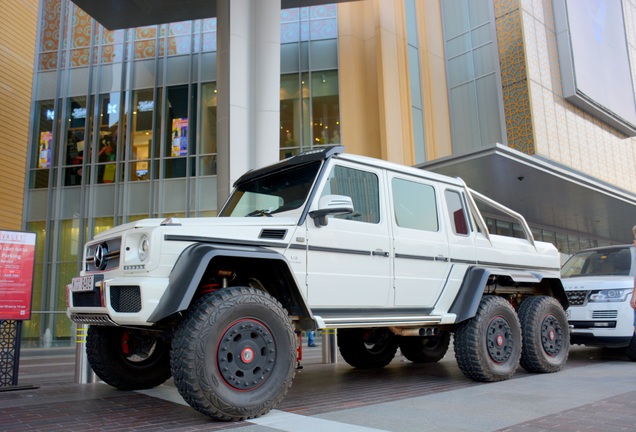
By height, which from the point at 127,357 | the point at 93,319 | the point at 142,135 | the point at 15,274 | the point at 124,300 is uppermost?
the point at 142,135

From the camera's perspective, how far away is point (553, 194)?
63.8ft

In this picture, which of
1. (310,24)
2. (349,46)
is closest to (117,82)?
(310,24)

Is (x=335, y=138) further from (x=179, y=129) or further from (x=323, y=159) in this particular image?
(x=323, y=159)

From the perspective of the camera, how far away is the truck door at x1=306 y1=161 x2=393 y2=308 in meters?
4.81

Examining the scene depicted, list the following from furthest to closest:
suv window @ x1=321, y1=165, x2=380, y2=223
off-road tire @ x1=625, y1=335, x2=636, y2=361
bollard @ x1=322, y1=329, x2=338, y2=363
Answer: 1. bollard @ x1=322, y1=329, x2=338, y2=363
2. off-road tire @ x1=625, y1=335, x2=636, y2=361
3. suv window @ x1=321, y1=165, x2=380, y2=223

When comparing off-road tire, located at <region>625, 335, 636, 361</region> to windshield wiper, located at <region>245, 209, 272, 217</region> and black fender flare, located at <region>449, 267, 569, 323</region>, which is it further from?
windshield wiper, located at <region>245, 209, 272, 217</region>

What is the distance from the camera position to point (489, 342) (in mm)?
6059

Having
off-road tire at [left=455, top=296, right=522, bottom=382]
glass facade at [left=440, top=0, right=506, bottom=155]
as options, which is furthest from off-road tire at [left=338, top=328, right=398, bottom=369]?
glass facade at [left=440, top=0, right=506, bottom=155]

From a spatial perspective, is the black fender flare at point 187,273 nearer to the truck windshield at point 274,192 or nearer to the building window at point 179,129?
the truck windshield at point 274,192

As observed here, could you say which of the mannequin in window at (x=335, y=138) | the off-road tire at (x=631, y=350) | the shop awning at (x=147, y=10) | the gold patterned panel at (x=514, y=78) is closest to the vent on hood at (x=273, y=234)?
the off-road tire at (x=631, y=350)

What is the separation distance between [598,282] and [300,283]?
6.01 metres

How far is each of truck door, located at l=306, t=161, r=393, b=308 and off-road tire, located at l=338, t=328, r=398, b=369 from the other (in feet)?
8.28

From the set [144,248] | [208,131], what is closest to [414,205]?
[144,248]

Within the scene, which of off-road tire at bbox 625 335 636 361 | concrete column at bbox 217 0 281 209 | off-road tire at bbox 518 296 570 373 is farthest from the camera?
concrete column at bbox 217 0 281 209
